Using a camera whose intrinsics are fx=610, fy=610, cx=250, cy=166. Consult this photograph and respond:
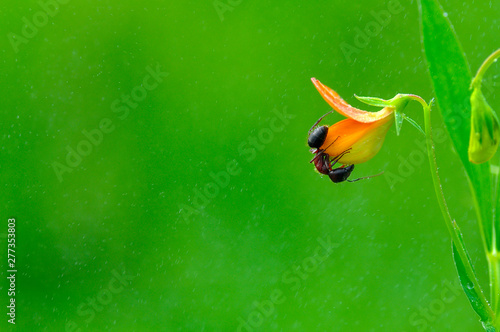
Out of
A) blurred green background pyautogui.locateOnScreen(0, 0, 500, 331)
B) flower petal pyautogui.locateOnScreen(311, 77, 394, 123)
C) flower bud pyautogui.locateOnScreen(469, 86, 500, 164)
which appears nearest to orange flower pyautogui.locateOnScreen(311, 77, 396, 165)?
flower petal pyautogui.locateOnScreen(311, 77, 394, 123)

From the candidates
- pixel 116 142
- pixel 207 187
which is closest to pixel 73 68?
pixel 116 142

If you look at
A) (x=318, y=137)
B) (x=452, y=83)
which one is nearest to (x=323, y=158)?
(x=318, y=137)

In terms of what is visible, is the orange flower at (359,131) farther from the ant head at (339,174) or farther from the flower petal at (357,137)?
the ant head at (339,174)

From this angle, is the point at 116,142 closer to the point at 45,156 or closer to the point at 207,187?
the point at 45,156

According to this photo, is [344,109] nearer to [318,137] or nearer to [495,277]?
[318,137]

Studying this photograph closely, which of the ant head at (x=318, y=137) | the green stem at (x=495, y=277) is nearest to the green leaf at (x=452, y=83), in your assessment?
the green stem at (x=495, y=277)

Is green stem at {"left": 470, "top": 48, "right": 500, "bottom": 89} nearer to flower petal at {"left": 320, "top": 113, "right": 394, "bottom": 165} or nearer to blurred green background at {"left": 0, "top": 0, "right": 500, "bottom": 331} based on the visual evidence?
flower petal at {"left": 320, "top": 113, "right": 394, "bottom": 165}
